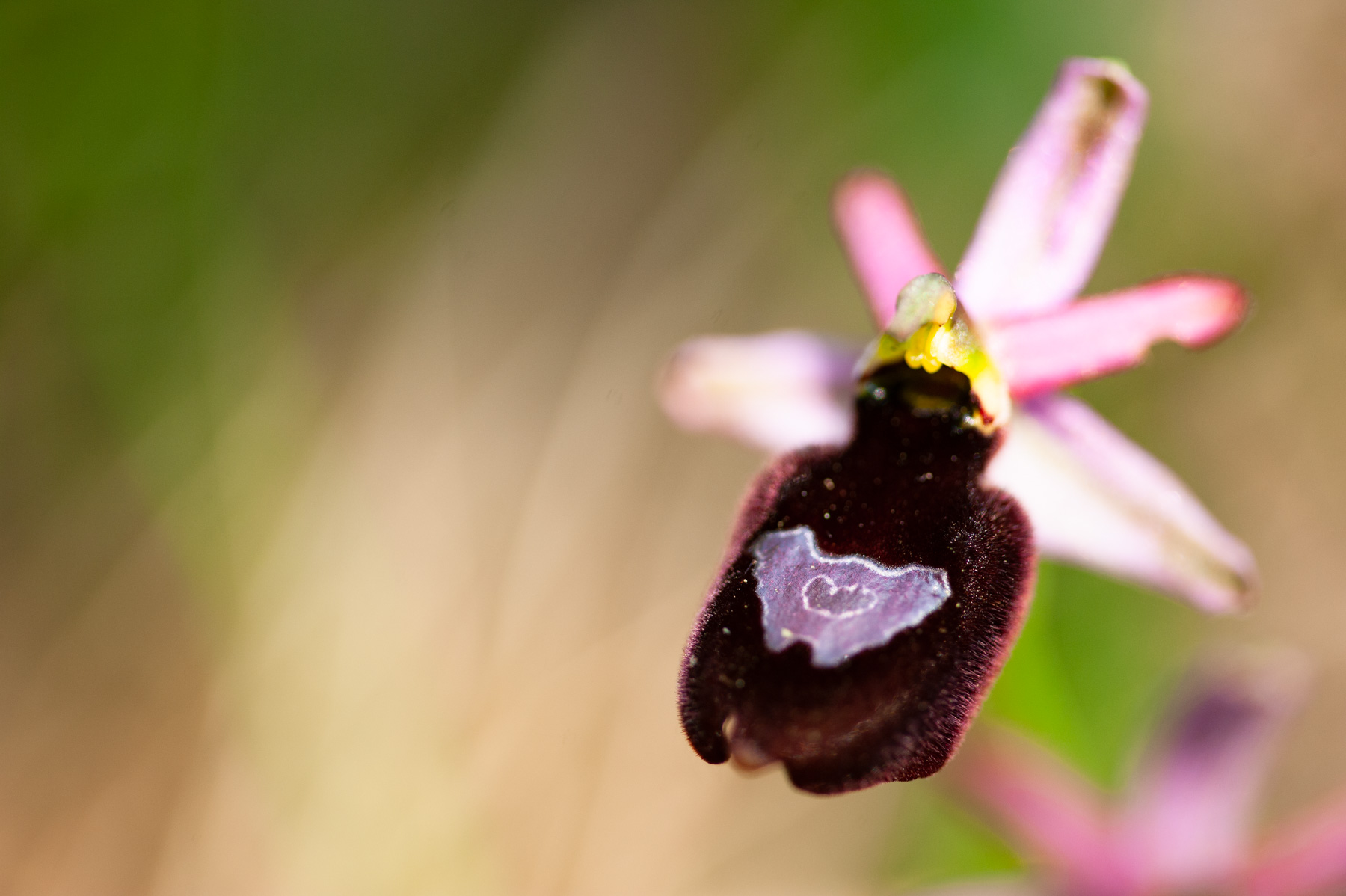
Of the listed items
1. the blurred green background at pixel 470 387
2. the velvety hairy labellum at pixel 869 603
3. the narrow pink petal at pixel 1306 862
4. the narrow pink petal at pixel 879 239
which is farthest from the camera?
the blurred green background at pixel 470 387

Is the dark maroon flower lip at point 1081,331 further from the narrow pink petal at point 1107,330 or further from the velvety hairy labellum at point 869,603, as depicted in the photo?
the velvety hairy labellum at point 869,603

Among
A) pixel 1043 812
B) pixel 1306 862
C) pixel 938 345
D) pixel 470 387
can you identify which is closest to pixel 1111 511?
pixel 938 345

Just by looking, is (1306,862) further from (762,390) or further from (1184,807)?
(762,390)

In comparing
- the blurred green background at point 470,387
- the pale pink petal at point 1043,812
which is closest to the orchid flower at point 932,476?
the pale pink petal at point 1043,812

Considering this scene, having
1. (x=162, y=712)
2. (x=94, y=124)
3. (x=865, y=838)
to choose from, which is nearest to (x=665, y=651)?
(x=865, y=838)

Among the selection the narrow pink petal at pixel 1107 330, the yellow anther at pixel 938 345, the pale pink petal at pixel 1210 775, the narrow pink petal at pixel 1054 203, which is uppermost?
the narrow pink petal at pixel 1054 203
